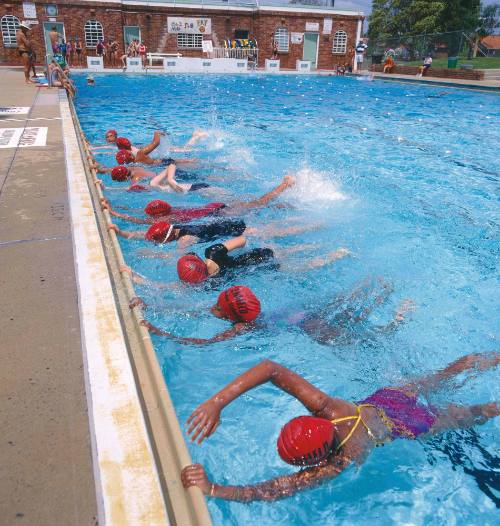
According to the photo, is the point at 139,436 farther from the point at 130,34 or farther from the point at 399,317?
the point at 130,34

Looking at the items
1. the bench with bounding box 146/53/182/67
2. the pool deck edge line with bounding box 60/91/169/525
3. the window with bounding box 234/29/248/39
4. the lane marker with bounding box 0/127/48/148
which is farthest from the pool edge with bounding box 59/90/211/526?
the window with bounding box 234/29/248/39

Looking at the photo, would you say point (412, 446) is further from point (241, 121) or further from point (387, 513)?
point (241, 121)

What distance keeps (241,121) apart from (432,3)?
43116 mm

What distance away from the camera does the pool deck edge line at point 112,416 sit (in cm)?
194

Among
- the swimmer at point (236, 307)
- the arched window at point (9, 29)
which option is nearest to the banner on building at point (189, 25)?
the arched window at point (9, 29)

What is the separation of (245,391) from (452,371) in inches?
74.7

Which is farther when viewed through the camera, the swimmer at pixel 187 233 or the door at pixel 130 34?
the door at pixel 130 34

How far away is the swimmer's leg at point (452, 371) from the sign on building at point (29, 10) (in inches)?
1410

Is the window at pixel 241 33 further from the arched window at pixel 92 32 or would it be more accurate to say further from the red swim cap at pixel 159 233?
the red swim cap at pixel 159 233

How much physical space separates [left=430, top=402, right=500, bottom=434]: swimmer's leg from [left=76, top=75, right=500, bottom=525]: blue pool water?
10 centimetres

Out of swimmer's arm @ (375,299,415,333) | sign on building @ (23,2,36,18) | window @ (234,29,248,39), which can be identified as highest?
sign on building @ (23,2,36,18)

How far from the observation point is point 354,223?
6.79 m

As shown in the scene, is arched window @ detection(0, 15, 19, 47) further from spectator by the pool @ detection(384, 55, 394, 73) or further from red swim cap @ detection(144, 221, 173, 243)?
red swim cap @ detection(144, 221, 173, 243)

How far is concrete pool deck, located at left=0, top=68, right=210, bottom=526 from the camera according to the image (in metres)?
1.93
